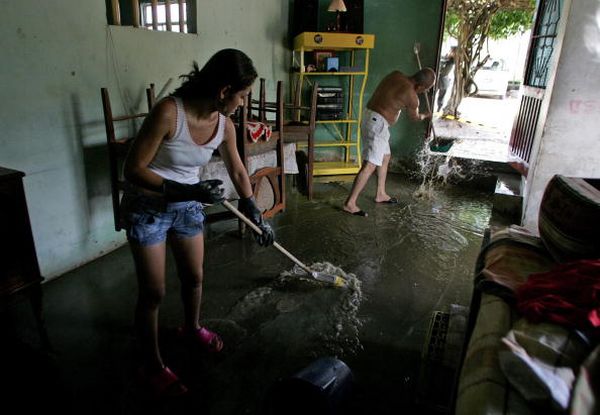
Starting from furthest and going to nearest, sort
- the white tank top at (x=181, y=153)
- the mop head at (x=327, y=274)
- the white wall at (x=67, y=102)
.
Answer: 1. the mop head at (x=327, y=274)
2. the white wall at (x=67, y=102)
3. the white tank top at (x=181, y=153)

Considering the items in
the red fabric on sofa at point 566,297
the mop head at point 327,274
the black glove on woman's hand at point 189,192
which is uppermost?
the black glove on woman's hand at point 189,192

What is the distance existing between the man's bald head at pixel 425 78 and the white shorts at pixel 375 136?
0.54m

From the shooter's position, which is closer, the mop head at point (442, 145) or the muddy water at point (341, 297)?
the muddy water at point (341, 297)

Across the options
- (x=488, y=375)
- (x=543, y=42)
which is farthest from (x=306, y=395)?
(x=543, y=42)

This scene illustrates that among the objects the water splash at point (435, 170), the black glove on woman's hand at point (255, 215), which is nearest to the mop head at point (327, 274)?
the black glove on woman's hand at point (255, 215)

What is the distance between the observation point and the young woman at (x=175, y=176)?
1.58 m

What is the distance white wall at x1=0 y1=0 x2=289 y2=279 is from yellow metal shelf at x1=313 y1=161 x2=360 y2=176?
2740mm

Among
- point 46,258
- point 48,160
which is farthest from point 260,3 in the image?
point 46,258

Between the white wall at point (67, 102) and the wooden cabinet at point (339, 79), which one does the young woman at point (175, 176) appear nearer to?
the white wall at point (67, 102)

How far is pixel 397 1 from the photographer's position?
18.6 feet

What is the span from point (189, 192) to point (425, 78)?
11.2 ft

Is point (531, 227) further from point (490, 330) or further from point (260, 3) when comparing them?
point (260, 3)

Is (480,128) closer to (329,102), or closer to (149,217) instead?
(329,102)

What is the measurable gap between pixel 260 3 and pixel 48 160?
3486mm
